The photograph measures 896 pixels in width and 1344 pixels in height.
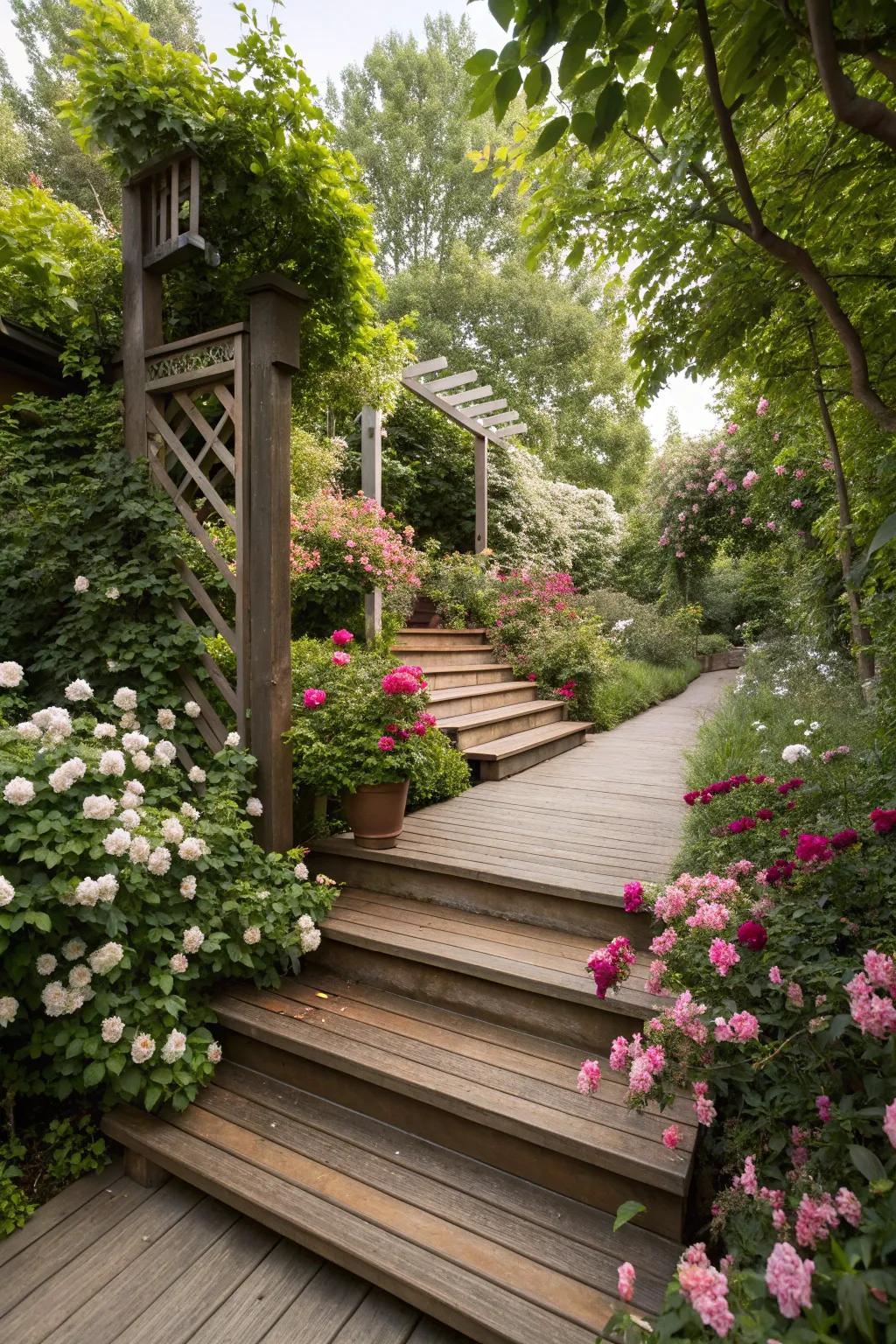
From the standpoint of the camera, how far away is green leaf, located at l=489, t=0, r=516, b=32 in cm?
92

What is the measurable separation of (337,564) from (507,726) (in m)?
1.68

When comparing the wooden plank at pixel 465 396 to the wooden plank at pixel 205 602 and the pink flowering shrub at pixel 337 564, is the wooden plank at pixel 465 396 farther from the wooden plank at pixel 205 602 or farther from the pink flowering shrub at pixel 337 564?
the wooden plank at pixel 205 602

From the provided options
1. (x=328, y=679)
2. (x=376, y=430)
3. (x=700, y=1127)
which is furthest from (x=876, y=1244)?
(x=376, y=430)

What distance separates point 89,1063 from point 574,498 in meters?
9.83

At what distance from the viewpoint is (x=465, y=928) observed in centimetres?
240

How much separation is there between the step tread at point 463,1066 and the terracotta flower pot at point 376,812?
567 mm

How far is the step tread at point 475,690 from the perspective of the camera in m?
4.63

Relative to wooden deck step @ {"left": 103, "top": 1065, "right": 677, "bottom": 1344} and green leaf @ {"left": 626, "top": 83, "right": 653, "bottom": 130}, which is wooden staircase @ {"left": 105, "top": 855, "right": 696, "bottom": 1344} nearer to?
wooden deck step @ {"left": 103, "top": 1065, "right": 677, "bottom": 1344}

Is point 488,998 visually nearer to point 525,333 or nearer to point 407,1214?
point 407,1214

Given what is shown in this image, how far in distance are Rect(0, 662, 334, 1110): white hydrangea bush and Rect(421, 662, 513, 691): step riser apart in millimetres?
2727

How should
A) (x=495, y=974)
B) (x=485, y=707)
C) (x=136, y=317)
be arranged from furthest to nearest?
(x=485, y=707), (x=136, y=317), (x=495, y=974)

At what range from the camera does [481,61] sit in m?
1.01

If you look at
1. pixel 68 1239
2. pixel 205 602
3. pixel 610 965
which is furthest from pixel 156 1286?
pixel 205 602

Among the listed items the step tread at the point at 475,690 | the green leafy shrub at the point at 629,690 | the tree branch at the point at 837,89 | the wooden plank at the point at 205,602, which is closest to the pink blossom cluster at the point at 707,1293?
the tree branch at the point at 837,89
